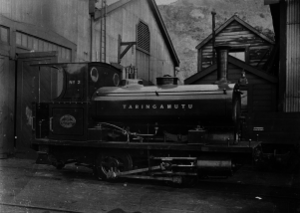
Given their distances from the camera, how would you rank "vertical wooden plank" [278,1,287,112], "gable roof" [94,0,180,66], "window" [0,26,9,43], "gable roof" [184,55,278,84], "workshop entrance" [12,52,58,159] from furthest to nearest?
"gable roof" [94,0,180,66] → "gable roof" [184,55,278,84] → "vertical wooden plank" [278,1,287,112] → "workshop entrance" [12,52,58,159] → "window" [0,26,9,43]

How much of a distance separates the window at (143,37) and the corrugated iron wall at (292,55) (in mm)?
7614

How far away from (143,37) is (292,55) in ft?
27.2

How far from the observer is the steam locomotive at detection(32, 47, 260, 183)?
20.7 feet

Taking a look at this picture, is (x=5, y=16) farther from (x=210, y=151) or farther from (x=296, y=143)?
(x=296, y=143)

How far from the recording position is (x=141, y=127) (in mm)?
7145

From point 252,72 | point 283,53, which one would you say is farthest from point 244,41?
point 283,53

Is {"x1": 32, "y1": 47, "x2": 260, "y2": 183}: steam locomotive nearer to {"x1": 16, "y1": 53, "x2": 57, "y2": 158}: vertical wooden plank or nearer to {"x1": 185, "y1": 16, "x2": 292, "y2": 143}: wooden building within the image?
{"x1": 185, "y1": 16, "x2": 292, "y2": 143}: wooden building

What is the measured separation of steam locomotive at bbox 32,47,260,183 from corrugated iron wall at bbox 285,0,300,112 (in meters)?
3.84

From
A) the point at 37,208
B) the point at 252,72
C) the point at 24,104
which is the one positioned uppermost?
→ the point at 252,72

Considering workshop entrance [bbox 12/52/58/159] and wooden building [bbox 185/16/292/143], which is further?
workshop entrance [bbox 12/52/58/159]

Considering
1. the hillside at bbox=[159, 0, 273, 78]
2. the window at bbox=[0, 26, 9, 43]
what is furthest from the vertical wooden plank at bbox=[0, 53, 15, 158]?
the hillside at bbox=[159, 0, 273, 78]

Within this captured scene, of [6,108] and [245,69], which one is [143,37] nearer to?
[245,69]

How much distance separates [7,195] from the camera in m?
5.90

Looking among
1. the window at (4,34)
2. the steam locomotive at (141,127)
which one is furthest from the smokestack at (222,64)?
the window at (4,34)
